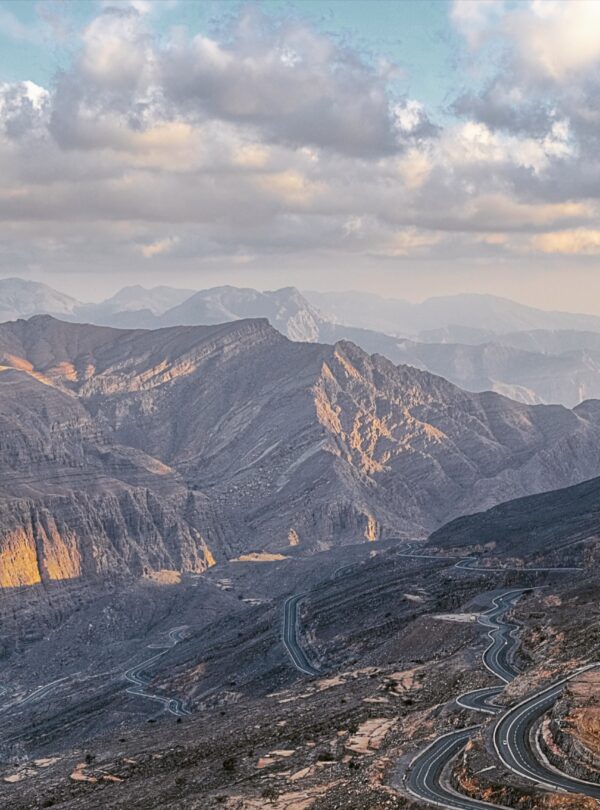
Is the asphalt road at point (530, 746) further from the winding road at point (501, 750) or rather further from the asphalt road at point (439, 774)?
the asphalt road at point (439, 774)

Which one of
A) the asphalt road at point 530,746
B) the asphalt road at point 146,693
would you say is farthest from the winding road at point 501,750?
the asphalt road at point 146,693

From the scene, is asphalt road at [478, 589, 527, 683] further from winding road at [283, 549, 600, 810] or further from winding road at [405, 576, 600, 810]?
winding road at [405, 576, 600, 810]

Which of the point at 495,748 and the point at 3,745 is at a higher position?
the point at 495,748

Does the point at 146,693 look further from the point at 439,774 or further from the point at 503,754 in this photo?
the point at 503,754

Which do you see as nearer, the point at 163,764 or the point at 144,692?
the point at 163,764

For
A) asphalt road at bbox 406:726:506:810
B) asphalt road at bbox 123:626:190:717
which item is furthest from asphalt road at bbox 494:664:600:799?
asphalt road at bbox 123:626:190:717

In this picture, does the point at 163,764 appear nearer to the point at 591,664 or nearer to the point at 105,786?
the point at 105,786

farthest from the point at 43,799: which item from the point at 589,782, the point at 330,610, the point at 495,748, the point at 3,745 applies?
the point at 330,610
